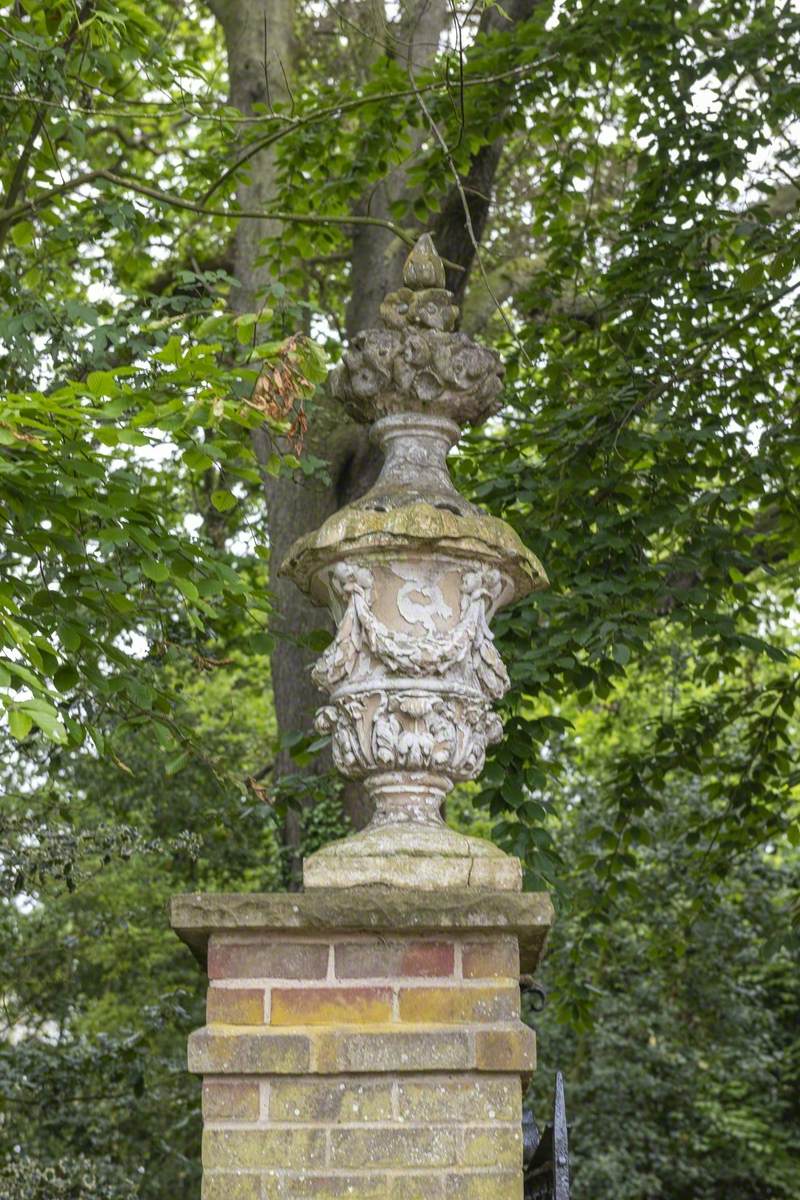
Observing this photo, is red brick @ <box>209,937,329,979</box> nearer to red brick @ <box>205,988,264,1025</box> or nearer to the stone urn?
red brick @ <box>205,988,264,1025</box>

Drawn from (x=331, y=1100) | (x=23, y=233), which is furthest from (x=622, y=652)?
(x=331, y=1100)

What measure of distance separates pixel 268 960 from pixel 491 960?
0.50m

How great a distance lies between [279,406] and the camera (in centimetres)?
530

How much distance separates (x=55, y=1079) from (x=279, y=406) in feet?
15.7

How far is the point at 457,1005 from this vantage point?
3.72 m

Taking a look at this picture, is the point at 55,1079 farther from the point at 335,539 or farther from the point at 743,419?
the point at 335,539

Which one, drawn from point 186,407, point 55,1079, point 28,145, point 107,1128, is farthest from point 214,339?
point 107,1128

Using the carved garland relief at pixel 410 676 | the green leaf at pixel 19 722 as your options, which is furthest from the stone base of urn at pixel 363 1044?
the green leaf at pixel 19 722

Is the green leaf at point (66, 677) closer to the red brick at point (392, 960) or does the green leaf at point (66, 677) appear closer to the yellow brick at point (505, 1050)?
the red brick at point (392, 960)

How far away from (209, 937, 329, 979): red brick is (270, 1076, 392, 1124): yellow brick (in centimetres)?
23

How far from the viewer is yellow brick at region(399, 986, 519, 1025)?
372 cm

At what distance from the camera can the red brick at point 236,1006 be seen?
369 centimetres

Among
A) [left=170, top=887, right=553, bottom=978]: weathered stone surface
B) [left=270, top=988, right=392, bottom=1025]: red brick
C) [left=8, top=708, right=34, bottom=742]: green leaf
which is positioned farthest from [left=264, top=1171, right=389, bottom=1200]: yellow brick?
[left=8, top=708, right=34, bottom=742]: green leaf

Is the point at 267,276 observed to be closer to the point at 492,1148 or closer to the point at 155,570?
the point at 155,570
